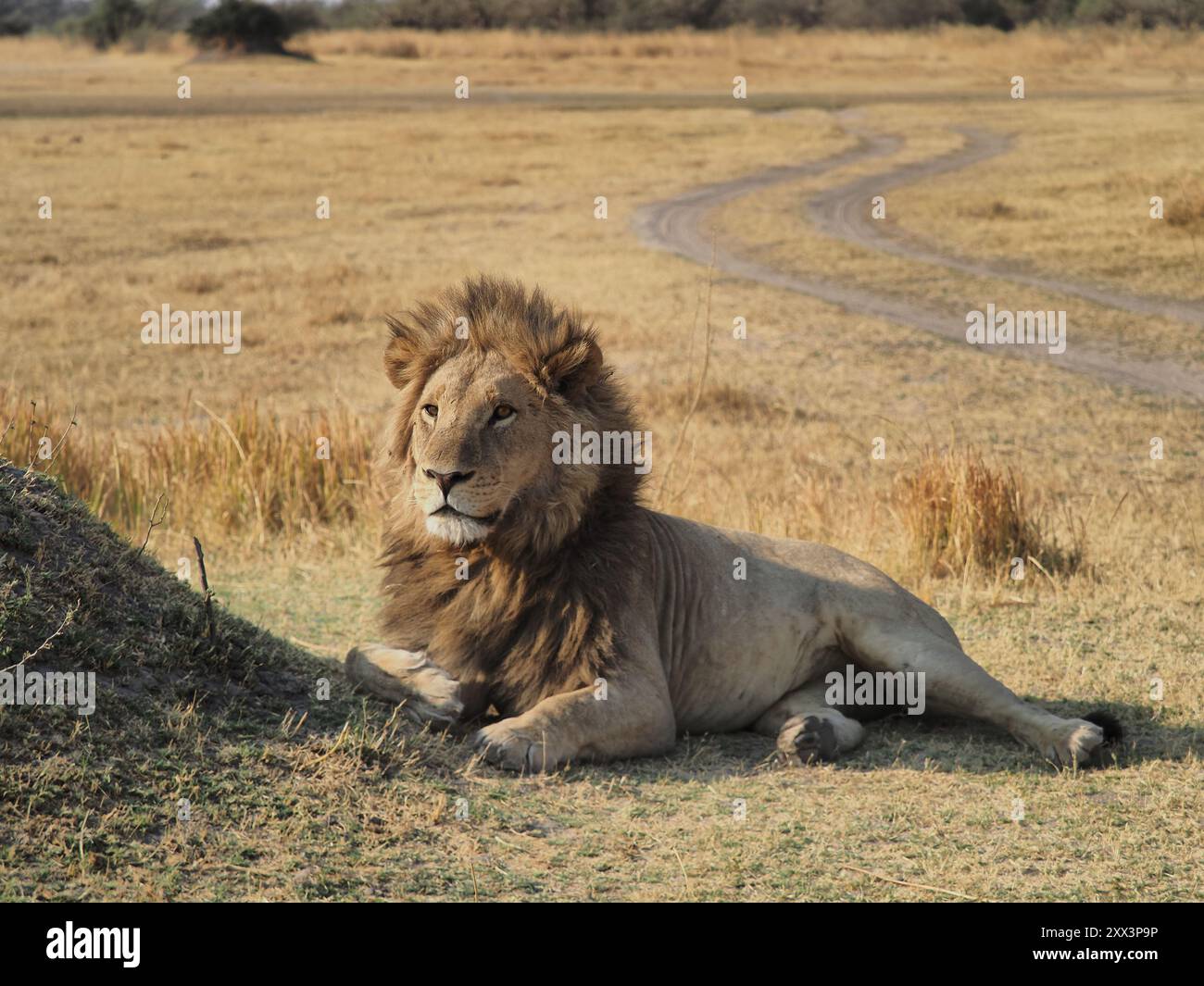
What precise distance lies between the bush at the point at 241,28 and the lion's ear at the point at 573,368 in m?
62.1

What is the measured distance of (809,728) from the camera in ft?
19.0

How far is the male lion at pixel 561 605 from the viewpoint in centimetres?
547

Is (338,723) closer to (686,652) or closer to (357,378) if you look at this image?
(686,652)

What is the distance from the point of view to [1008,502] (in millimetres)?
8602

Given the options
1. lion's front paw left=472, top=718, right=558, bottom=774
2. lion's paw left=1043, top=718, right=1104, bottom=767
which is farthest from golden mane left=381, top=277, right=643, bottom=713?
lion's paw left=1043, top=718, right=1104, bottom=767

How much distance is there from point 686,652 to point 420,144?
34796mm

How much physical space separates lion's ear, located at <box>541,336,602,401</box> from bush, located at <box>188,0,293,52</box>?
62.1m

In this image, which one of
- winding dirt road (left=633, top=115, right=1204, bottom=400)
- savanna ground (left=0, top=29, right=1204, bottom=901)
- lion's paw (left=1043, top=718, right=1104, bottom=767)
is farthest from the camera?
winding dirt road (left=633, top=115, right=1204, bottom=400)

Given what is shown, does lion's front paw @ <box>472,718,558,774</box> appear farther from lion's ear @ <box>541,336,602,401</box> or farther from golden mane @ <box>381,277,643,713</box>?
lion's ear @ <box>541,336,602,401</box>

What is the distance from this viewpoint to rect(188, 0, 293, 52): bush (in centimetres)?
6328

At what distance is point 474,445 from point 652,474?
2.44 meters

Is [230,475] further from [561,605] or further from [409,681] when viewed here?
[561,605]

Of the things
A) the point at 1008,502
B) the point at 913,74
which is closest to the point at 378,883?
the point at 1008,502

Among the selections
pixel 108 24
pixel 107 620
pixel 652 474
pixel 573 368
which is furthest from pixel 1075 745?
pixel 108 24
